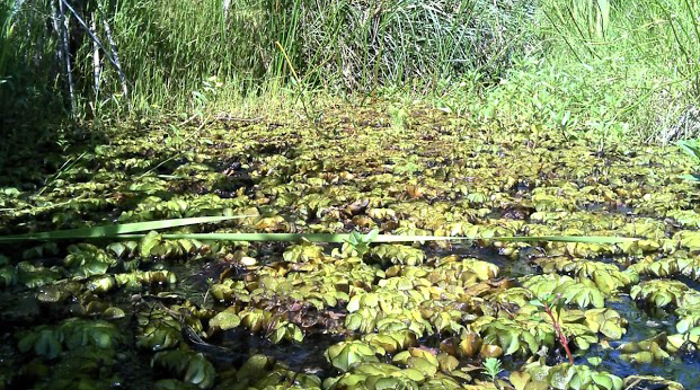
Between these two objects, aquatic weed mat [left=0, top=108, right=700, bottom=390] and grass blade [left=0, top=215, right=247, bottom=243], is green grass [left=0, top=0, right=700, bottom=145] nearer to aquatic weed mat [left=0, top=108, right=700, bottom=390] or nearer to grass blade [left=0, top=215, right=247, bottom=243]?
aquatic weed mat [left=0, top=108, right=700, bottom=390]

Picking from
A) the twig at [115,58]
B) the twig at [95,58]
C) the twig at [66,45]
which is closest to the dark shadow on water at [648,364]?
the twig at [115,58]

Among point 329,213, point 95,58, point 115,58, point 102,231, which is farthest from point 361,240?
point 95,58

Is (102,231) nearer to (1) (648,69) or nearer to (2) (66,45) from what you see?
(2) (66,45)

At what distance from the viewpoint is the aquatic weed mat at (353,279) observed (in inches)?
62.8

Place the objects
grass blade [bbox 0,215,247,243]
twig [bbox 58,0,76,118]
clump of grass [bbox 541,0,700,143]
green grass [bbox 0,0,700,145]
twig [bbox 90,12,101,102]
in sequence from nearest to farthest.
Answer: grass blade [bbox 0,215,247,243] < clump of grass [bbox 541,0,700,143] < green grass [bbox 0,0,700,145] < twig [bbox 58,0,76,118] < twig [bbox 90,12,101,102]

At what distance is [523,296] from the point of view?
200cm

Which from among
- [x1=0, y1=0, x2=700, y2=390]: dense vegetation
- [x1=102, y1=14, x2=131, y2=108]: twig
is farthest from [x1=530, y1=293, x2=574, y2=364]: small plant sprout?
[x1=102, y1=14, x2=131, y2=108]: twig

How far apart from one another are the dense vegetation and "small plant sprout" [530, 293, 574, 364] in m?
0.01

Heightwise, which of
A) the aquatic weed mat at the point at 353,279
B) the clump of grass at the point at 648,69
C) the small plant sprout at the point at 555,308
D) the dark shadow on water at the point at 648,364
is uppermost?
the clump of grass at the point at 648,69

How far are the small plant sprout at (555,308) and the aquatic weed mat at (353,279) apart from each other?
2 cm

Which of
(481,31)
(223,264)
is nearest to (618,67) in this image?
(481,31)

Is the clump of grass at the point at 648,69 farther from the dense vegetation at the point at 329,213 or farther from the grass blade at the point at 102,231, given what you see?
the grass blade at the point at 102,231

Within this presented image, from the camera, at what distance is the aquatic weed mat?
5.24ft

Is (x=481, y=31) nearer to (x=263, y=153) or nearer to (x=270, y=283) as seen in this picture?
(x=263, y=153)
